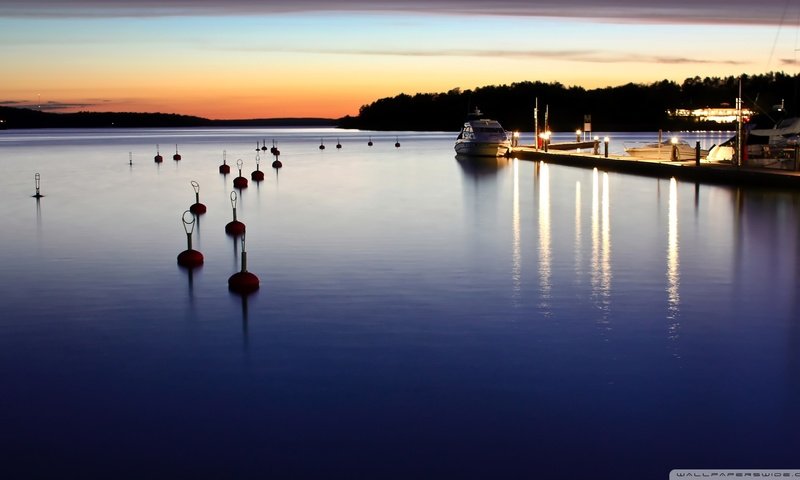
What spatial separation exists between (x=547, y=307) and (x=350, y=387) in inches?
195

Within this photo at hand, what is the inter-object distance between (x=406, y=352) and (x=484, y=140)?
61531 mm

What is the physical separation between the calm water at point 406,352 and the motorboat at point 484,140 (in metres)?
46.0

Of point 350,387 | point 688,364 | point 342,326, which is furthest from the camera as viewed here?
point 342,326

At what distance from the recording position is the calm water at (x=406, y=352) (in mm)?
8219

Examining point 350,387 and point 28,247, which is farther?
point 28,247

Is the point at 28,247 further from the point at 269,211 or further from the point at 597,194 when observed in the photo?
the point at 597,194

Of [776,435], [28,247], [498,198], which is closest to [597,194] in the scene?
[498,198]

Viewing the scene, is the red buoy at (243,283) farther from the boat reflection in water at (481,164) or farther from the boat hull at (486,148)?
the boat hull at (486,148)

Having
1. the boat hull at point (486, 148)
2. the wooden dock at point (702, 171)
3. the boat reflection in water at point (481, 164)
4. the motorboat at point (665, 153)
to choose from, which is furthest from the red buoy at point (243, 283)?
the boat hull at point (486, 148)

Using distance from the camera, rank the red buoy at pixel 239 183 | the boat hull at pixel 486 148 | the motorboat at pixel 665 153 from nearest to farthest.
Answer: the red buoy at pixel 239 183 < the motorboat at pixel 665 153 < the boat hull at pixel 486 148

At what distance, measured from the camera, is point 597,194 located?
121 ft

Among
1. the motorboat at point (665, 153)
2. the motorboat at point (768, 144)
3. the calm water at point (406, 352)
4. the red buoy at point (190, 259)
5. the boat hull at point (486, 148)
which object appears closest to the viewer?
the calm water at point (406, 352)

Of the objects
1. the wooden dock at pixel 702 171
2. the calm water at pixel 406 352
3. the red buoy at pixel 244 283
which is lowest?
the calm water at pixel 406 352

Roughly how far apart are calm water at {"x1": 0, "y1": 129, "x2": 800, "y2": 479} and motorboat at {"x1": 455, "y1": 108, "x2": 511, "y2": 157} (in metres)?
46.0
